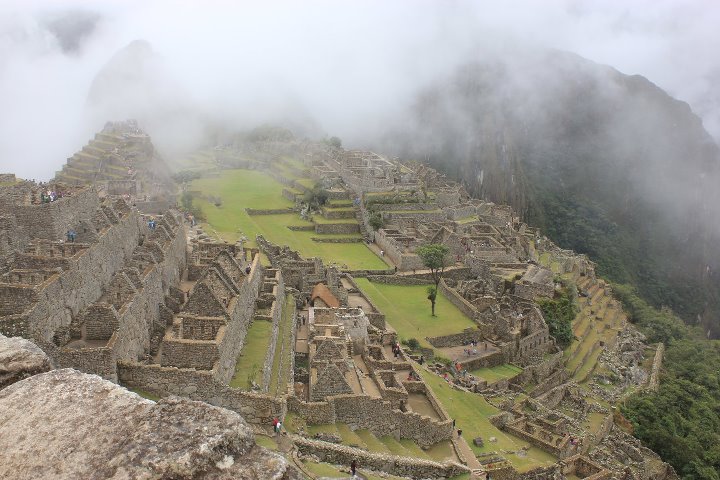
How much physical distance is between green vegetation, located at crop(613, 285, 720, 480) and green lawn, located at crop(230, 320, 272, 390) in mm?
23370

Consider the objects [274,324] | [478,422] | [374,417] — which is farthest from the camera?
[478,422]

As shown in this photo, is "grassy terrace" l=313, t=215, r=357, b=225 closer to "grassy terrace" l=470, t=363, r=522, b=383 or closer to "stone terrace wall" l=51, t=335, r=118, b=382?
"grassy terrace" l=470, t=363, r=522, b=383

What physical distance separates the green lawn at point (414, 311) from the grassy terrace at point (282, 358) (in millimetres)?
10721

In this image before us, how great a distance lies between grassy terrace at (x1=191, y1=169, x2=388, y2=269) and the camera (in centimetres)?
4756

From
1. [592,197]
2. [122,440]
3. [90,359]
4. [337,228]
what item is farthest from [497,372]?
[592,197]

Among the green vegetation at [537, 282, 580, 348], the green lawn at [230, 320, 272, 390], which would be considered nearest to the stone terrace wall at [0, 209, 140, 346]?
the green lawn at [230, 320, 272, 390]

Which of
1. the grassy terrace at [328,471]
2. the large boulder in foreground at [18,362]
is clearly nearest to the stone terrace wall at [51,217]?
the grassy terrace at [328,471]

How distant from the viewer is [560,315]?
43312 millimetres

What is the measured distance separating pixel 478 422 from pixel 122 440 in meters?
24.5

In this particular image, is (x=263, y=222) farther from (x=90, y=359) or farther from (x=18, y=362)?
(x=18, y=362)

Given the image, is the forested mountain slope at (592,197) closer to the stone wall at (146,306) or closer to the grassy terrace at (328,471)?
the stone wall at (146,306)

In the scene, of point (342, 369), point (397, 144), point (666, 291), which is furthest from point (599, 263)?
point (342, 369)

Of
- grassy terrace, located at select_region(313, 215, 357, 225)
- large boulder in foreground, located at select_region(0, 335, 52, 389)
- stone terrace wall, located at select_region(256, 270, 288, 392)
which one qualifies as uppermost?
large boulder in foreground, located at select_region(0, 335, 52, 389)

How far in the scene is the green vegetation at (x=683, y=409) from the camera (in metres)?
35.4
